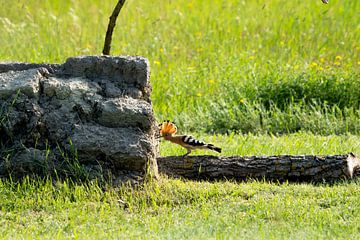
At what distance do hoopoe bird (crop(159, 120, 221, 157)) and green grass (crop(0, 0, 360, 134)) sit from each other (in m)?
2.50

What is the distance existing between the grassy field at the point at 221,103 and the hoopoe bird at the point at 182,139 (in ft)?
1.55

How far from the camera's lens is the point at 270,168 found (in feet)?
24.7

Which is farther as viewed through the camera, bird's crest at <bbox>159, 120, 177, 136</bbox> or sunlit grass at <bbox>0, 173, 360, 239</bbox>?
bird's crest at <bbox>159, 120, 177, 136</bbox>

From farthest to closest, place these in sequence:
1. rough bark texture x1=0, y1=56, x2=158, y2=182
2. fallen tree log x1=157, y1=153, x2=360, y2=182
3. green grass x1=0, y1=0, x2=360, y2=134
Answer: green grass x1=0, y1=0, x2=360, y2=134 < fallen tree log x1=157, y1=153, x2=360, y2=182 < rough bark texture x1=0, y1=56, x2=158, y2=182

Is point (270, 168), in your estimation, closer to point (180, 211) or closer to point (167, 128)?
point (167, 128)

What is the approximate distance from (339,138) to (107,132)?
344 centimetres

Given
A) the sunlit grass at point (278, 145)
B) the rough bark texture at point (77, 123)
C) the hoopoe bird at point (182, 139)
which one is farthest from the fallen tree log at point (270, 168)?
the sunlit grass at point (278, 145)

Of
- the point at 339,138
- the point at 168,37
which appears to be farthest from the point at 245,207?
the point at 168,37

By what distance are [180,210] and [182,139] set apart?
1221mm

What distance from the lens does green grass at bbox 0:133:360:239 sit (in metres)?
5.98

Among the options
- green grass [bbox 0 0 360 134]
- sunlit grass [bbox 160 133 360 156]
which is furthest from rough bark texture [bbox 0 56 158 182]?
green grass [bbox 0 0 360 134]

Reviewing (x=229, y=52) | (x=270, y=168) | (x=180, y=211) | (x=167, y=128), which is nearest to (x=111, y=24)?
(x=167, y=128)

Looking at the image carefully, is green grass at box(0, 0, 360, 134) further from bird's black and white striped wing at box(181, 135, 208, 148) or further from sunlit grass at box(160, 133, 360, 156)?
bird's black and white striped wing at box(181, 135, 208, 148)

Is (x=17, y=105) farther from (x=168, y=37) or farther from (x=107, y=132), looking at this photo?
(x=168, y=37)
